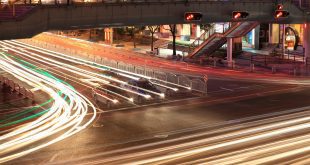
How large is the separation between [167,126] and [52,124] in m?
5.98

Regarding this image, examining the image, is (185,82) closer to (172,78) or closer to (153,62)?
(172,78)

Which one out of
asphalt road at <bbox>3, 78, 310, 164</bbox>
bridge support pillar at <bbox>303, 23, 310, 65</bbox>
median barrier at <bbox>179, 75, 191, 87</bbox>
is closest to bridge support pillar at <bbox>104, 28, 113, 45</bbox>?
bridge support pillar at <bbox>303, 23, 310, 65</bbox>

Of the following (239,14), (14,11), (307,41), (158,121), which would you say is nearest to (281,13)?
(239,14)

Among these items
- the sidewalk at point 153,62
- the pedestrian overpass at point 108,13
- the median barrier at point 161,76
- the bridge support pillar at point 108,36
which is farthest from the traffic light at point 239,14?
the bridge support pillar at point 108,36

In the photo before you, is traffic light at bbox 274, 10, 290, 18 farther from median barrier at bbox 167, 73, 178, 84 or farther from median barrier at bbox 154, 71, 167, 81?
median barrier at bbox 154, 71, 167, 81

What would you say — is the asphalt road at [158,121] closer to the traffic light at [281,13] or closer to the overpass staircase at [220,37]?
the traffic light at [281,13]

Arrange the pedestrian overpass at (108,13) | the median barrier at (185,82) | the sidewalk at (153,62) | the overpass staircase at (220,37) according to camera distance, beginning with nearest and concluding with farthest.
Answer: the pedestrian overpass at (108,13), the median barrier at (185,82), the sidewalk at (153,62), the overpass staircase at (220,37)

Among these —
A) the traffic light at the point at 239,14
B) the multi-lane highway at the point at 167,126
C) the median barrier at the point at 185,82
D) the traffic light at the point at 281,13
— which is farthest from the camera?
the traffic light at the point at 281,13

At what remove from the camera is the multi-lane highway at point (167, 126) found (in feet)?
68.0

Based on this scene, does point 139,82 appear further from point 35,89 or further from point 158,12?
point 35,89

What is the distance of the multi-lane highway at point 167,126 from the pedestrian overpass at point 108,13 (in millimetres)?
4700

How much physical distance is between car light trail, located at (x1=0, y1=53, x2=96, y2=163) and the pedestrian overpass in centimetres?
468

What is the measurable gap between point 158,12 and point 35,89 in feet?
34.4

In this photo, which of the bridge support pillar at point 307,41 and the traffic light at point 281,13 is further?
the bridge support pillar at point 307,41
